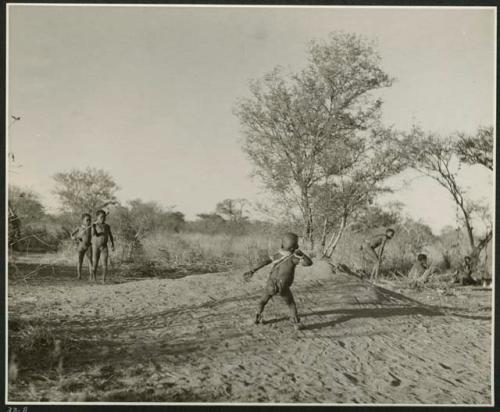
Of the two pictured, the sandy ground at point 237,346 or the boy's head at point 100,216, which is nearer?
the sandy ground at point 237,346

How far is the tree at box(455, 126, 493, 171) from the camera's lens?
10992 mm

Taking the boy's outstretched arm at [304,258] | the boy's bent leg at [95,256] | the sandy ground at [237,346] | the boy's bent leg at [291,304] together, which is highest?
the boy's outstretched arm at [304,258]

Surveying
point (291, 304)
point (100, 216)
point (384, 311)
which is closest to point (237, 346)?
point (291, 304)

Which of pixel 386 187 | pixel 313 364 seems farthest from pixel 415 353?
pixel 386 187

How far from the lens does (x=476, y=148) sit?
12.1m

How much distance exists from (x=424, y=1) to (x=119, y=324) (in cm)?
569

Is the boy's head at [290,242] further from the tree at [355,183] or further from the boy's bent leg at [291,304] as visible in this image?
the tree at [355,183]

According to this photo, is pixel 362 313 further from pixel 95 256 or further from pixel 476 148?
pixel 476 148

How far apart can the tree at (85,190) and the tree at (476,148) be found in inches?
354

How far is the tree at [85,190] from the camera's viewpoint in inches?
551

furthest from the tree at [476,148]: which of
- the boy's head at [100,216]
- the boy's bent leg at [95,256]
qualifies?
the boy's bent leg at [95,256]

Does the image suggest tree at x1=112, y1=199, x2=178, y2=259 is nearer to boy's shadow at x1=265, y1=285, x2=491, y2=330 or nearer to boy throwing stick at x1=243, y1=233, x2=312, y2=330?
boy's shadow at x1=265, y1=285, x2=491, y2=330

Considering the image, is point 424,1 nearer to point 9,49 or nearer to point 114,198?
point 9,49

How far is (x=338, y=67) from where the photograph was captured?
36.9 ft
